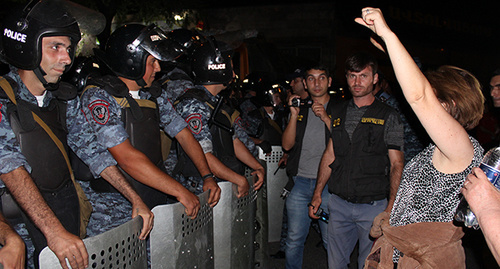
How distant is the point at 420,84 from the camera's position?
183 centimetres

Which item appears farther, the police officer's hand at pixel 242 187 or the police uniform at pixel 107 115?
the police officer's hand at pixel 242 187

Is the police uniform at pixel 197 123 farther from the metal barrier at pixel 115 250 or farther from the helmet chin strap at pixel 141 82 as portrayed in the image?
the metal barrier at pixel 115 250

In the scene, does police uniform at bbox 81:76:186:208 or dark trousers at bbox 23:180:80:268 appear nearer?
dark trousers at bbox 23:180:80:268

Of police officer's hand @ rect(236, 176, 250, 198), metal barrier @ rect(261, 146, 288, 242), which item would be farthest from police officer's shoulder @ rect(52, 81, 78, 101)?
metal barrier @ rect(261, 146, 288, 242)

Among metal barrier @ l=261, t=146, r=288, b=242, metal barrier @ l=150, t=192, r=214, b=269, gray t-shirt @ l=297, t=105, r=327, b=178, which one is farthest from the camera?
metal barrier @ l=261, t=146, r=288, b=242

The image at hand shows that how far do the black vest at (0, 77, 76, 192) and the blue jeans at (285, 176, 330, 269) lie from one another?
235 centimetres

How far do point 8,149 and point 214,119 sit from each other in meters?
1.87

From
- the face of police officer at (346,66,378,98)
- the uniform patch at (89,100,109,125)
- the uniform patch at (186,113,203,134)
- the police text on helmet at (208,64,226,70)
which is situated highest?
the police text on helmet at (208,64,226,70)

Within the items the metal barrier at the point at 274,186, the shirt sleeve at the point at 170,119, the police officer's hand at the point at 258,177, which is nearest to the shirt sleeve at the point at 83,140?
the shirt sleeve at the point at 170,119

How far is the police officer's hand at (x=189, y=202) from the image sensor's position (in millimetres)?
2643

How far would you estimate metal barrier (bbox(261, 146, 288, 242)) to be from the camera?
17.4 ft

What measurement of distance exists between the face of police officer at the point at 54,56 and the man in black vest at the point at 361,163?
7.58 feet

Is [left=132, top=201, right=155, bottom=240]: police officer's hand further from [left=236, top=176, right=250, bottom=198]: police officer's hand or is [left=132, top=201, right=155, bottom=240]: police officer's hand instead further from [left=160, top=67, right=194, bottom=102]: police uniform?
[left=160, top=67, right=194, bottom=102]: police uniform

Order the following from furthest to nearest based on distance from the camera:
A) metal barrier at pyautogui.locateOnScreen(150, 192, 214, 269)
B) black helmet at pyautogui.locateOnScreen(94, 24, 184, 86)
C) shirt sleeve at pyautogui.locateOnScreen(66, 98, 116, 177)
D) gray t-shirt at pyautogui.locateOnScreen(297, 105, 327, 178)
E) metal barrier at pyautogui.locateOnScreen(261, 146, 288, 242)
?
metal barrier at pyautogui.locateOnScreen(261, 146, 288, 242) < gray t-shirt at pyautogui.locateOnScreen(297, 105, 327, 178) < black helmet at pyautogui.locateOnScreen(94, 24, 184, 86) < shirt sleeve at pyautogui.locateOnScreen(66, 98, 116, 177) < metal barrier at pyautogui.locateOnScreen(150, 192, 214, 269)
